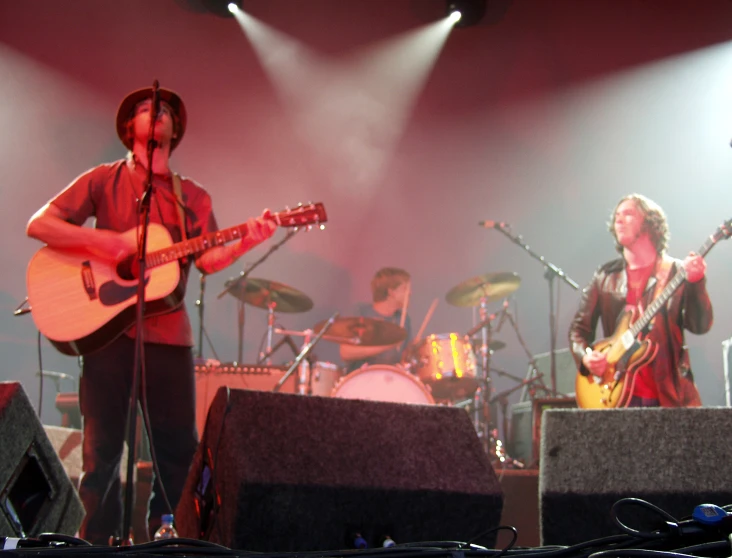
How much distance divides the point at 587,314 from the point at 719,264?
2303 millimetres

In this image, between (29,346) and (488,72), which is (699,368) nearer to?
(488,72)

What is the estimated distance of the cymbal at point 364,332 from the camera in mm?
5641

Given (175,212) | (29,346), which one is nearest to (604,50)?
(175,212)

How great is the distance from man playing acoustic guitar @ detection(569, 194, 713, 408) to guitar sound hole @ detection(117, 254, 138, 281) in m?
2.80

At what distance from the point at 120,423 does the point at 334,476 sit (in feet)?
5.41

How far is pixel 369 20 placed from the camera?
6816 mm

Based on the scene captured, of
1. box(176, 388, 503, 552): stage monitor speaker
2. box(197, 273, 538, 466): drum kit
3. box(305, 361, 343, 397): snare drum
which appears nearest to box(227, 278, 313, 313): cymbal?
box(197, 273, 538, 466): drum kit

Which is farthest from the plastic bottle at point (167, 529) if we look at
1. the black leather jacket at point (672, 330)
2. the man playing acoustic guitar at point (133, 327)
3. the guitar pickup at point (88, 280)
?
the black leather jacket at point (672, 330)

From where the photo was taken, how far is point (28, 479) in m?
1.72

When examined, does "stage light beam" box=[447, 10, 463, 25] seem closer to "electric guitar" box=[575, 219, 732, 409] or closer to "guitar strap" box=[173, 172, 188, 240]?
"electric guitar" box=[575, 219, 732, 409]

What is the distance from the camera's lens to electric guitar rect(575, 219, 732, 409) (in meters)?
4.30

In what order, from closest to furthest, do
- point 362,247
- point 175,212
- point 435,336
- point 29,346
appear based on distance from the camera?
1. point 175,212
2. point 435,336
3. point 29,346
4. point 362,247

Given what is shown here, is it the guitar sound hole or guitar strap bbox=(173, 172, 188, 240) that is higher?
guitar strap bbox=(173, 172, 188, 240)

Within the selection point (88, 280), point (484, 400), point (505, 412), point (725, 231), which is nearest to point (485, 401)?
point (484, 400)
